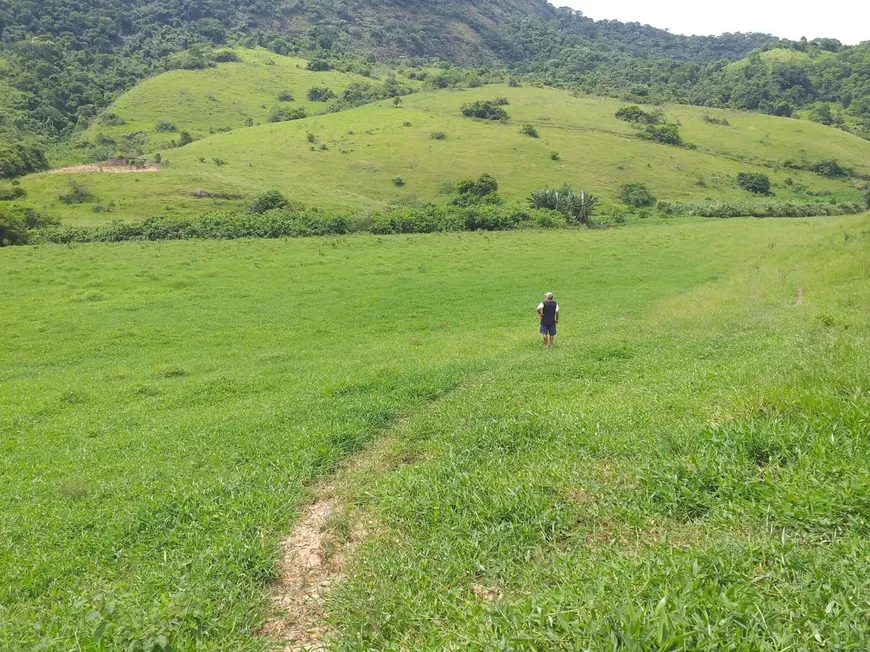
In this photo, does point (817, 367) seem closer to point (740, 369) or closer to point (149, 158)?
point (740, 369)

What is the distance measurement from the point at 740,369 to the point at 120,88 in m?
197

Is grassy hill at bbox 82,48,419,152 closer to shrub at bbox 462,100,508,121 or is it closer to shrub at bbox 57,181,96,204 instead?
shrub at bbox 57,181,96,204

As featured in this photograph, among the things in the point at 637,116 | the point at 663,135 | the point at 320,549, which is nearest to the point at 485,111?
the point at 637,116

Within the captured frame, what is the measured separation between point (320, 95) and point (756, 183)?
115842 millimetres

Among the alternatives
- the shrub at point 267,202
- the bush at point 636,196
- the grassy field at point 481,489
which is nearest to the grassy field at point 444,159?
the bush at point 636,196

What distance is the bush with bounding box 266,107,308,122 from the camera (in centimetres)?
12269

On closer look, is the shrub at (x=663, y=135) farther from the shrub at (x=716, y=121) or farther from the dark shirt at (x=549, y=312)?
the dark shirt at (x=549, y=312)

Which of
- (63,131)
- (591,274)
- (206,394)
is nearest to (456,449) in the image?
(206,394)

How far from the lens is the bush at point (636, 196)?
80.2 m

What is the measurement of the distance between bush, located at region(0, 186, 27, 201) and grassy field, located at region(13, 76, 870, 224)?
4.05 feet

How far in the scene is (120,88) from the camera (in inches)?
6161

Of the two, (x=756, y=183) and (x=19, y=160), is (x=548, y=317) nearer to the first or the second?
(x=19, y=160)

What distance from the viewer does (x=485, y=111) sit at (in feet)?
384

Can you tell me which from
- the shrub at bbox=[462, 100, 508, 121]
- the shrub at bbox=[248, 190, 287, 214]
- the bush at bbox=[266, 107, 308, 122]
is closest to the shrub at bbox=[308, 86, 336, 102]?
the bush at bbox=[266, 107, 308, 122]
